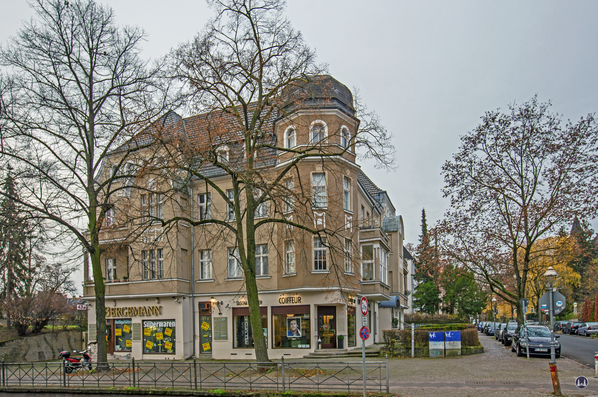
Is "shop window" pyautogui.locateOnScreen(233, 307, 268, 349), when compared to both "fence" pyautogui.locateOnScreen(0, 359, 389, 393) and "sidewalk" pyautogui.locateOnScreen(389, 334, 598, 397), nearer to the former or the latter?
Answer: "sidewalk" pyautogui.locateOnScreen(389, 334, 598, 397)

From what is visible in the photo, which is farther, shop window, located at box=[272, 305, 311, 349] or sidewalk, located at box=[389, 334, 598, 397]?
shop window, located at box=[272, 305, 311, 349]

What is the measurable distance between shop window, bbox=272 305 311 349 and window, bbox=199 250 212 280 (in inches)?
205

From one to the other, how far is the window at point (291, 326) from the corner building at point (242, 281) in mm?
53

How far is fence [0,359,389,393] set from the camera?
15.4 meters

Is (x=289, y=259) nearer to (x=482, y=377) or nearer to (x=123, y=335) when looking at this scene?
(x=123, y=335)

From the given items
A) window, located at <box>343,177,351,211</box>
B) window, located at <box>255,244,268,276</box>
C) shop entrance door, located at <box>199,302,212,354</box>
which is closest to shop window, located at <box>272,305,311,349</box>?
window, located at <box>255,244,268,276</box>

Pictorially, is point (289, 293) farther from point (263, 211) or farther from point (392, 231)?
point (392, 231)

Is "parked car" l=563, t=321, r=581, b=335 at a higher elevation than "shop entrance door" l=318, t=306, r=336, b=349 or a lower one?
lower

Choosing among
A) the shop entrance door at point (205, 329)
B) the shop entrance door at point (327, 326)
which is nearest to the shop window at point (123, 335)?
the shop entrance door at point (205, 329)

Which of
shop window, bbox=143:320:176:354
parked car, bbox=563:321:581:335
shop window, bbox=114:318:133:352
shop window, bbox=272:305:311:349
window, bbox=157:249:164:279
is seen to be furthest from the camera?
parked car, bbox=563:321:581:335

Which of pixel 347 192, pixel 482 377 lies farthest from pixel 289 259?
pixel 482 377

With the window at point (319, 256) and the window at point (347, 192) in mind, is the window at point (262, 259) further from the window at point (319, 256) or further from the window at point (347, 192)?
the window at point (347, 192)

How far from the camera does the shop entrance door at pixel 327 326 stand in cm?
2702

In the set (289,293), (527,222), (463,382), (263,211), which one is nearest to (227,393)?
(463,382)
